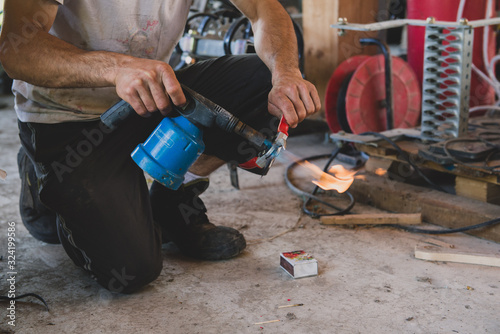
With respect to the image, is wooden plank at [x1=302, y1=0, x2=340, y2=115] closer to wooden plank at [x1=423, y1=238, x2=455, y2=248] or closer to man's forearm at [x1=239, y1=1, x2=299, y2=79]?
man's forearm at [x1=239, y1=1, x2=299, y2=79]

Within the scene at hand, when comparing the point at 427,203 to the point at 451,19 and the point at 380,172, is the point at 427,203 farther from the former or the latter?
the point at 451,19

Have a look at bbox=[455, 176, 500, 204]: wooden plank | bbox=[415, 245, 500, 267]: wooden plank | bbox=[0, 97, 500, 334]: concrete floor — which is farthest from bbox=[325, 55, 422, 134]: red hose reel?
bbox=[415, 245, 500, 267]: wooden plank

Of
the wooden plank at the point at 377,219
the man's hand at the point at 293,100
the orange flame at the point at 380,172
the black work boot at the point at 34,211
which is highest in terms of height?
the man's hand at the point at 293,100

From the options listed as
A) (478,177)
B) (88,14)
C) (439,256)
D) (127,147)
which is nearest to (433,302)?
(439,256)

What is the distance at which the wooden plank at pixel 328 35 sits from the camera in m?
3.36

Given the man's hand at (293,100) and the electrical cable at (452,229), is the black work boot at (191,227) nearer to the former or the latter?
the man's hand at (293,100)

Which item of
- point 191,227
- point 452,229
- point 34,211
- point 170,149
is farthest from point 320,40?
point 170,149

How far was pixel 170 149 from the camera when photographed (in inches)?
54.4

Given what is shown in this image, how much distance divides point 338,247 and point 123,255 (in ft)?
2.61

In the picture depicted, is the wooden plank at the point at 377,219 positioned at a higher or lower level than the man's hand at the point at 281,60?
lower

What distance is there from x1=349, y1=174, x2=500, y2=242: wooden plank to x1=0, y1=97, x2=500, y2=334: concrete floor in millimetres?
93

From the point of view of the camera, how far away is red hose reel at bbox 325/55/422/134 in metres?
2.92

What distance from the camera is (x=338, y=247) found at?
193 cm

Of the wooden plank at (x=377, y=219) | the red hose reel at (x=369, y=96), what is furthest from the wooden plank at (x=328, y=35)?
the wooden plank at (x=377, y=219)
